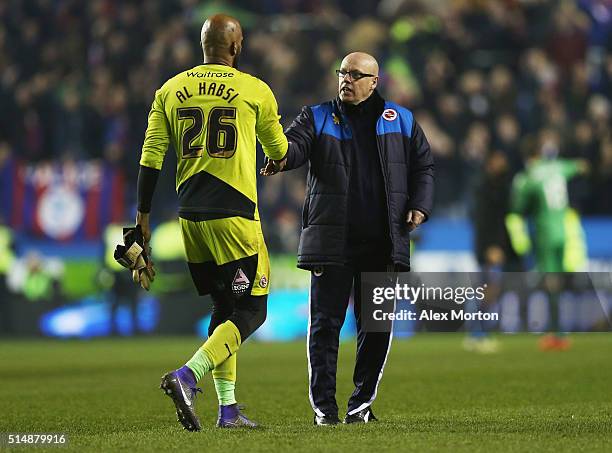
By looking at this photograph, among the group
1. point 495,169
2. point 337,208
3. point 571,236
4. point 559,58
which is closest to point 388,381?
point 337,208

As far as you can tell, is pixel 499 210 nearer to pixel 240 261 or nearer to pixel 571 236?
pixel 571 236

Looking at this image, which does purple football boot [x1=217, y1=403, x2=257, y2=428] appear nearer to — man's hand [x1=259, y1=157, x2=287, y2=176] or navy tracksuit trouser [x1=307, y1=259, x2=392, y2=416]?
navy tracksuit trouser [x1=307, y1=259, x2=392, y2=416]

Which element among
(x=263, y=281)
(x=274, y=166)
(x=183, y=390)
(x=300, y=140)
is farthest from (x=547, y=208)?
(x=183, y=390)

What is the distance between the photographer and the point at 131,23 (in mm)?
20625

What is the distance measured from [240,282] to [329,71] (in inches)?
513

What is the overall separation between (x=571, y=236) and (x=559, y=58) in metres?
3.72

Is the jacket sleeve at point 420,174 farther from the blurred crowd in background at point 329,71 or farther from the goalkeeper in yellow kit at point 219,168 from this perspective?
the blurred crowd in background at point 329,71

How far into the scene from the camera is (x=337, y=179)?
22.5 ft

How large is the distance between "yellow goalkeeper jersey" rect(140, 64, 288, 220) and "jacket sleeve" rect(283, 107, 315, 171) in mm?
279

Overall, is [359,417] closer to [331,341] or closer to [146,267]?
[331,341]

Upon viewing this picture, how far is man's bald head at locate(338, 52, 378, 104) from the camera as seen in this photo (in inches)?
270

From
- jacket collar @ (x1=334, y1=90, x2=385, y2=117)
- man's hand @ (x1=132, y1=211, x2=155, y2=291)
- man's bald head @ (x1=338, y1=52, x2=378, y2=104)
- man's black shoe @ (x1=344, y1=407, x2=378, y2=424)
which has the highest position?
man's bald head @ (x1=338, y1=52, x2=378, y2=104)

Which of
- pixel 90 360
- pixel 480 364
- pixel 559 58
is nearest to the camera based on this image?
pixel 480 364
